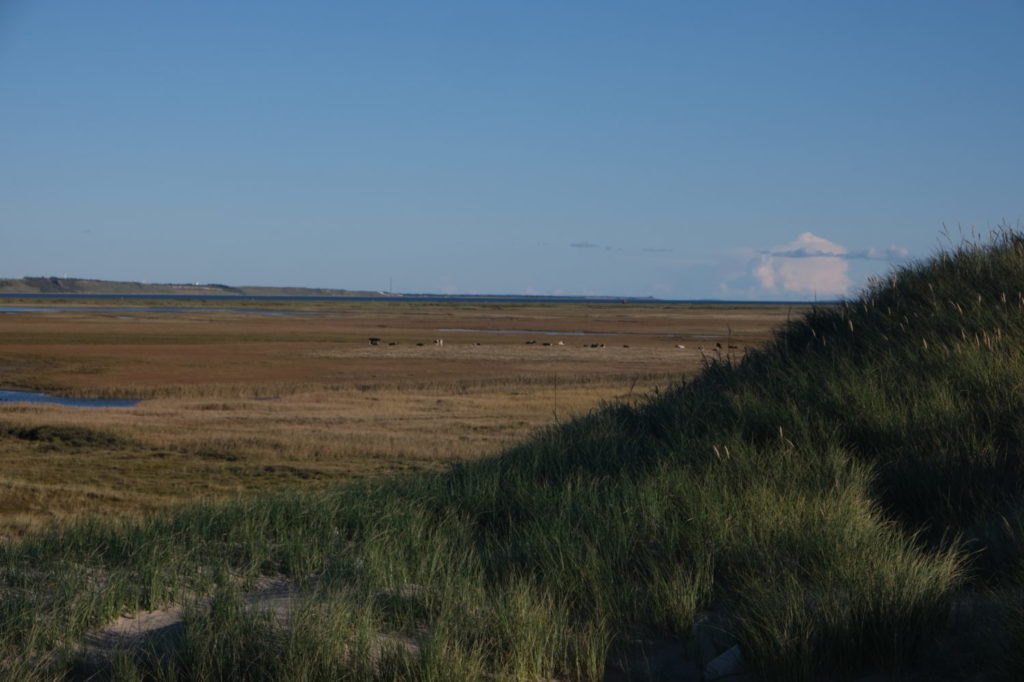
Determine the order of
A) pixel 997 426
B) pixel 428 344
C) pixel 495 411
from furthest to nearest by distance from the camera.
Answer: pixel 428 344 < pixel 495 411 < pixel 997 426

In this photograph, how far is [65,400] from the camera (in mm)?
35594

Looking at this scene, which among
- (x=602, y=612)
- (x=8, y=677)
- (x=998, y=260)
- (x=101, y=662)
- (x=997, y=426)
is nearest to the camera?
(x=8, y=677)

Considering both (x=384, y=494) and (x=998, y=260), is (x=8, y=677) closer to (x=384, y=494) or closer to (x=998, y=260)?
(x=384, y=494)

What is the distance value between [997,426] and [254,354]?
50.4 m

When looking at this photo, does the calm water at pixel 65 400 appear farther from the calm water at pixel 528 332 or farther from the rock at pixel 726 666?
the calm water at pixel 528 332

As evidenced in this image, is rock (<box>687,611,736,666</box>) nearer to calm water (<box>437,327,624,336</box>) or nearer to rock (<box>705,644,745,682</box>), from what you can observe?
rock (<box>705,644,745,682</box>)

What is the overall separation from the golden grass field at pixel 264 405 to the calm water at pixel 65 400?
878 mm

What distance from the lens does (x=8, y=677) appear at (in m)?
4.61

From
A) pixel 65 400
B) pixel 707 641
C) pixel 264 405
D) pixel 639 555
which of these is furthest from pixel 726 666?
pixel 65 400

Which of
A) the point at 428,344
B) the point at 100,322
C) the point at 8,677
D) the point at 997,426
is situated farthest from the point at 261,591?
the point at 100,322

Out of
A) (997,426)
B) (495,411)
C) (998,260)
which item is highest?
(998,260)

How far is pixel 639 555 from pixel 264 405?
2774cm

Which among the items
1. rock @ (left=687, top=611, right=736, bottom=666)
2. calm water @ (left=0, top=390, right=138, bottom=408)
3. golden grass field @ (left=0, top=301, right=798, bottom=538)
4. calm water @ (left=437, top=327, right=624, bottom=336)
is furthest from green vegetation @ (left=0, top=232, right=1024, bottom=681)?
calm water @ (left=437, top=327, right=624, bottom=336)

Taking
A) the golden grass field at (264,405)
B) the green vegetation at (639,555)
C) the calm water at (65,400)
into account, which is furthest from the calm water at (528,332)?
the green vegetation at (639,555)
